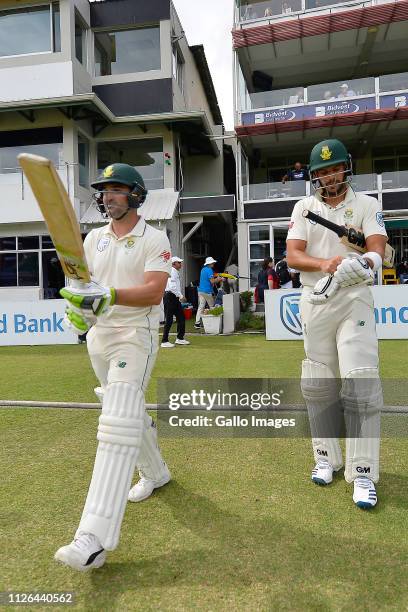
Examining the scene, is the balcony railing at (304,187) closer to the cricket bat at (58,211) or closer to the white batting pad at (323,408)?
the white batting pad at (323,408)

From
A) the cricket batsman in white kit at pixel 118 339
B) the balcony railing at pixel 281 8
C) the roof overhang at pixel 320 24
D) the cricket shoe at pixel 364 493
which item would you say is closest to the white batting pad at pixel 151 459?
the cricket batsman in white kit at pixel 118 339

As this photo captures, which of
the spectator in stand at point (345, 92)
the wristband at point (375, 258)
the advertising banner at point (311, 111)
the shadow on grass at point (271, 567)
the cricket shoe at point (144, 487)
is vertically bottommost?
the shadow on grass at point (271, 567)

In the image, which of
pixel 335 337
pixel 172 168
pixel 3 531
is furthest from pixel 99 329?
pixel 172 168

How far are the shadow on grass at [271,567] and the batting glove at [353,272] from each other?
48.1 inches

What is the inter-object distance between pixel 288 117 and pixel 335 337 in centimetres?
A: 1386

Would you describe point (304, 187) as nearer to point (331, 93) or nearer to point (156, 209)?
point (331, 93)

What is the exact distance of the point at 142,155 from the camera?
15.3 metres

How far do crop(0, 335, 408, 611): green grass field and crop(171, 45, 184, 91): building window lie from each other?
14.6 meters

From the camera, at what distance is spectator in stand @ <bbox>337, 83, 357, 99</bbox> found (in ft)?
48.0

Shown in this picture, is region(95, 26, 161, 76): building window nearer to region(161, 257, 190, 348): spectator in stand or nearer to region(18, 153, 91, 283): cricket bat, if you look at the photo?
region(161, 257, 190, 348): spectator in stand

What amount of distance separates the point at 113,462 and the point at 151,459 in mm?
645

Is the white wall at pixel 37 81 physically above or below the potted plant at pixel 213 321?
above

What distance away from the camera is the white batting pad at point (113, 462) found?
1.94 m
